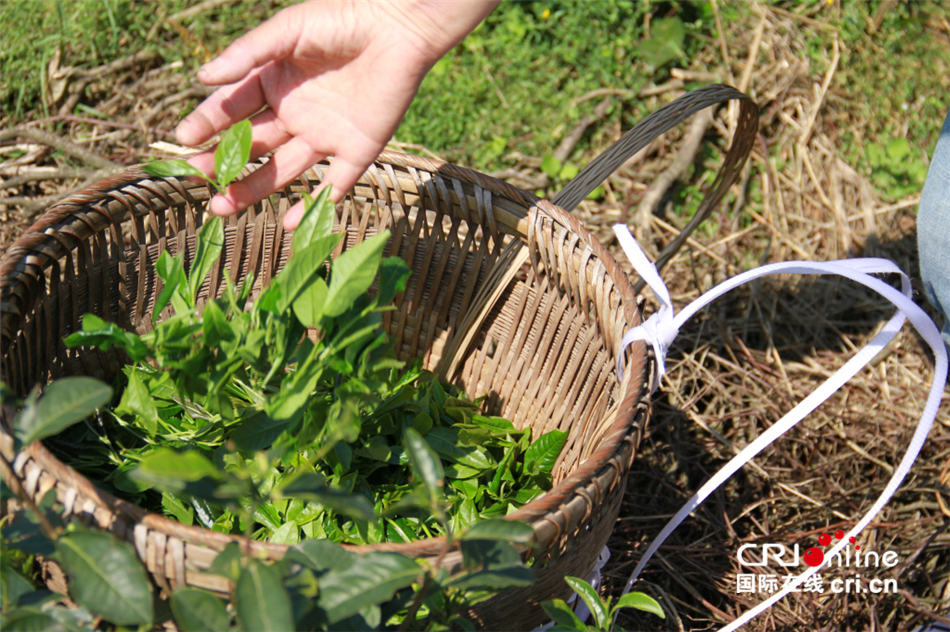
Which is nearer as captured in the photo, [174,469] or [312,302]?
[174,469]

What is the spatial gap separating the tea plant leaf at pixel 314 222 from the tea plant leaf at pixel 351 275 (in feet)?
0.29

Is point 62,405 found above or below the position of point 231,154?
below

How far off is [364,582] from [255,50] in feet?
2.24

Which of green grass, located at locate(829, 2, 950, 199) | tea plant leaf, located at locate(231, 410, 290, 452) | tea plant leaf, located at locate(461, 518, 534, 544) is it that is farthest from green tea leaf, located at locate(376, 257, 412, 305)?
green grass, located at locate(829, 2, 950, 199)

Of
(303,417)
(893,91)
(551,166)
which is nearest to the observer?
(303,417)

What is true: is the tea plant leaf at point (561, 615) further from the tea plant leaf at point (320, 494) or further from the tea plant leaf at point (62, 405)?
the tea plant leaf at point (62, 405)

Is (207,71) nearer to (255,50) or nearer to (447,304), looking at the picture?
(255,50)

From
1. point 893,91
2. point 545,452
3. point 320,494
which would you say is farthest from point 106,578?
point 893,91

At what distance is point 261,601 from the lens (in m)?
0.44

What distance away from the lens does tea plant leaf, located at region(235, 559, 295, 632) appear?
0.43m

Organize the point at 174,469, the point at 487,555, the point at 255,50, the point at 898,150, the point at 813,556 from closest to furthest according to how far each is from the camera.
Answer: the point at 174,469
the point at 487,555
the point at 255,50
the point at 813,556
the point at 898,150

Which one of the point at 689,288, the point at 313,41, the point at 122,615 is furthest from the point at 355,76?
the point at 689,288

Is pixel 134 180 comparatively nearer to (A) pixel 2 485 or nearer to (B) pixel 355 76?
(B) pixel 355 76

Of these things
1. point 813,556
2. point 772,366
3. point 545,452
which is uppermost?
point 545,452
